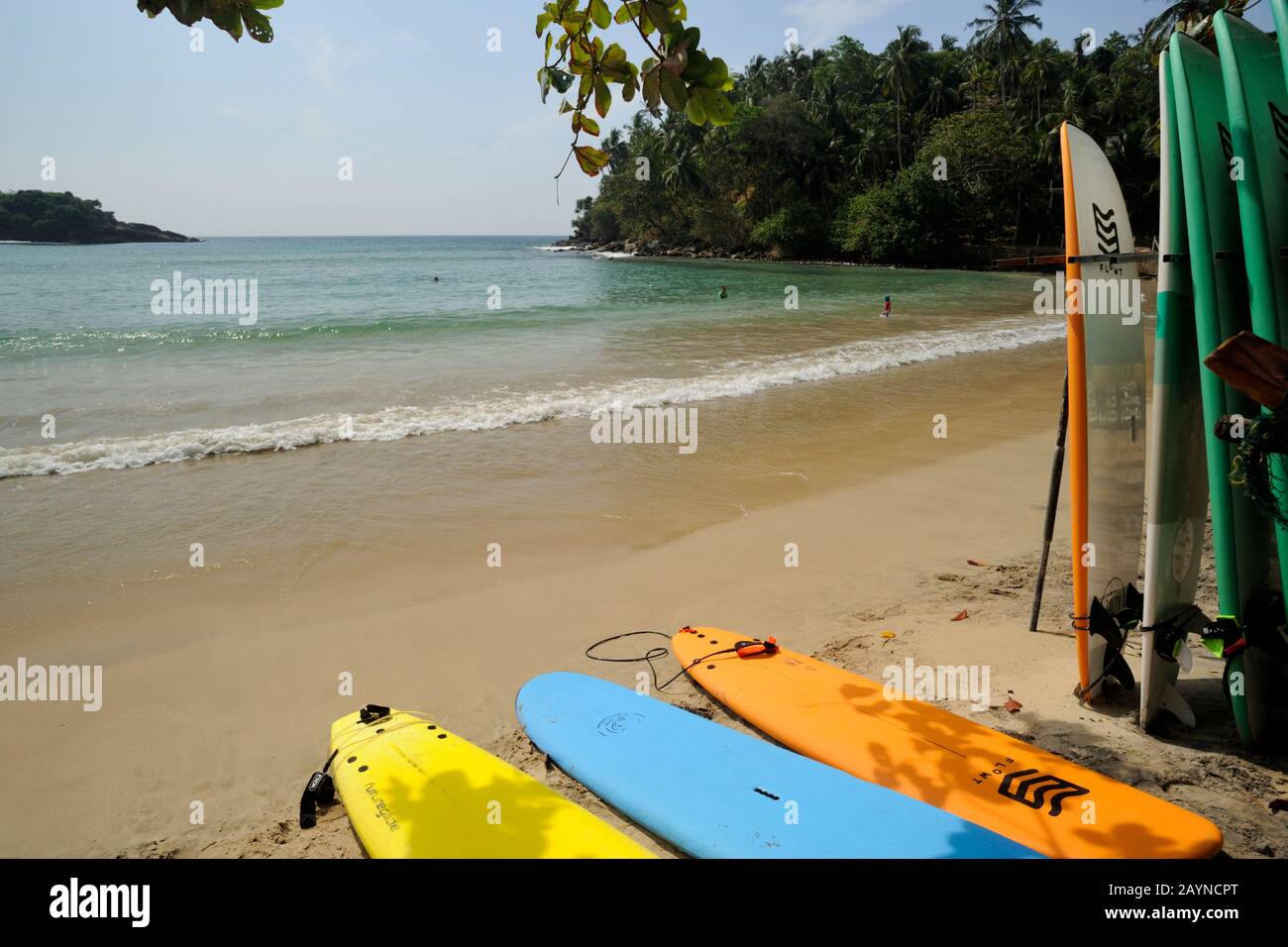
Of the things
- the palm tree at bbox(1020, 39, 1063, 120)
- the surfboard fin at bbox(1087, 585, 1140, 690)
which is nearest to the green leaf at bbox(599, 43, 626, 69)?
the surfboard fin at bbox(1087, 585, 1140, 690)

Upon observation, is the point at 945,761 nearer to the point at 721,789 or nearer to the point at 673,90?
the point at 721,789

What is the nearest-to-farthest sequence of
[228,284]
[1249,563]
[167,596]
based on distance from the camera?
1. [1249,563]
2. [167,596]
3. [228,284]

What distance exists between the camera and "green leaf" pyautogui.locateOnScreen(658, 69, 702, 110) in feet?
5.95

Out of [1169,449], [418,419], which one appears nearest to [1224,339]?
[1169,449]

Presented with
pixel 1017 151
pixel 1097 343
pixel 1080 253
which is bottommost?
pixel 1097 343

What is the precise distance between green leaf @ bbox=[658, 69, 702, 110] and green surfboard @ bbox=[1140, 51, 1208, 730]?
8.25ft

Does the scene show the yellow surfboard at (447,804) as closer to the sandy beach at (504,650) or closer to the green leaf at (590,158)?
the sandy beach at (504,650)

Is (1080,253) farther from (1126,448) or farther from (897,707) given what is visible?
(897,707)

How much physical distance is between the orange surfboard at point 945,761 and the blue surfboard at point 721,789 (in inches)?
6.0

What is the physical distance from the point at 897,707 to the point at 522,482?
478cm

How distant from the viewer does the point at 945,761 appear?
314 cm

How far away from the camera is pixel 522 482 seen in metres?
7.62

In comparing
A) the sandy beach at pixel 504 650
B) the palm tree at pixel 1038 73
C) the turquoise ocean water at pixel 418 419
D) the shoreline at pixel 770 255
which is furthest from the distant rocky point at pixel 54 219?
the sandy beach at pixel 504 650
